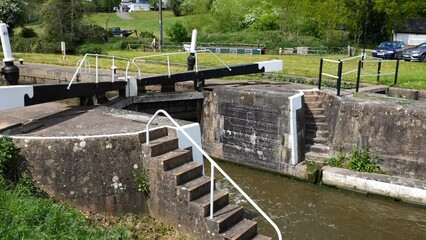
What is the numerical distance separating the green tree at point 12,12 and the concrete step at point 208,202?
40.1 metres

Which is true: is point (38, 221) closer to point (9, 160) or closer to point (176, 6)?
point (9, 160)

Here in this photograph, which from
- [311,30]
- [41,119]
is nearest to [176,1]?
[311,30]

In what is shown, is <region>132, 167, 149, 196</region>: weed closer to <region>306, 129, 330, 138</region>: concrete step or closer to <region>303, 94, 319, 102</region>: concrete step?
<region>306, 129, 330, 138</region>: concrete step

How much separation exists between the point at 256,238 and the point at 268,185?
16.6ft

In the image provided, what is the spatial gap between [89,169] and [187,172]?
1.58m

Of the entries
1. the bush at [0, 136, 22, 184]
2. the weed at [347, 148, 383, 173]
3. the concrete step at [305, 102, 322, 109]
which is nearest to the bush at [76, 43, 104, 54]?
the concrete step at [305, 102, 322, 109]

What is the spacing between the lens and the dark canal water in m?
8.97

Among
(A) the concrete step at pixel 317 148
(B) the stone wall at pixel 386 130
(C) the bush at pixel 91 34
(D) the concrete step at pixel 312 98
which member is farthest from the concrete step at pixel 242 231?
(C) the bush at pixel 91 34

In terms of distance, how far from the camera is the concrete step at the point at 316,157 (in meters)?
12.2

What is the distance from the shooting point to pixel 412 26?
1484 inches

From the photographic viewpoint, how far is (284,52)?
32.2 meters

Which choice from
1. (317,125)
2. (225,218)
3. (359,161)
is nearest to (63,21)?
(317,125)

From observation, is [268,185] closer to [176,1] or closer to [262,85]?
[262,85]

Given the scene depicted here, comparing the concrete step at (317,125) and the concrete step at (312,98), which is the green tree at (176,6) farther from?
the concrete step at (317,125)
